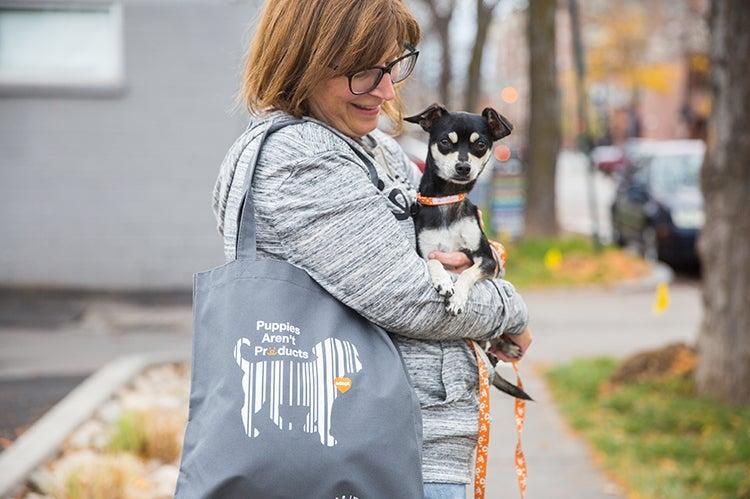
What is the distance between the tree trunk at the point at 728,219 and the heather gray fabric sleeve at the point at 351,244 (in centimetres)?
471

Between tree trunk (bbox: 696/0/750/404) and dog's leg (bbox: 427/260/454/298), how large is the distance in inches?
178

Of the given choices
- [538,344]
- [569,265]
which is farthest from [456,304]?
[569,265]

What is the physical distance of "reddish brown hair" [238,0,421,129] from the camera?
217cm

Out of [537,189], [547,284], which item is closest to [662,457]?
[547,284]

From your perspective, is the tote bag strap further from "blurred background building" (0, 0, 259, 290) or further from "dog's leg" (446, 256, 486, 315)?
"blurred background building" (0, 0, 259, 290)

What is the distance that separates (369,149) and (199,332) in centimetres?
68

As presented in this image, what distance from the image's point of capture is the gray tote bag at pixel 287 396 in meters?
1.92

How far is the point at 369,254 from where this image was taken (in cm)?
212

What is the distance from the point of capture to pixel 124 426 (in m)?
5.23

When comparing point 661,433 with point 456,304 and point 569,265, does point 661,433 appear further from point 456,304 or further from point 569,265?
point 569,265

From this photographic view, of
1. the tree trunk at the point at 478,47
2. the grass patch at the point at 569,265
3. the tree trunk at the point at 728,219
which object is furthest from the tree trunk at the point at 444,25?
the tree trunk at the point at 728,219

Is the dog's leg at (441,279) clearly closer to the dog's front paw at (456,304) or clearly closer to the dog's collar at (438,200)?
the dog's front paw at (456,304)

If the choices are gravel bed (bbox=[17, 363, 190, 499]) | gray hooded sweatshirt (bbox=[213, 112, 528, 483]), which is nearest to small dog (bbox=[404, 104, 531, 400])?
gray hooded sweatshirt (bbox=[213, 112, 528, 483])

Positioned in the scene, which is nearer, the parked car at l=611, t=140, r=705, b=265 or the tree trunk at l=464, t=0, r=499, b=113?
the parked car at l=611, t=140, r=705, b=265
